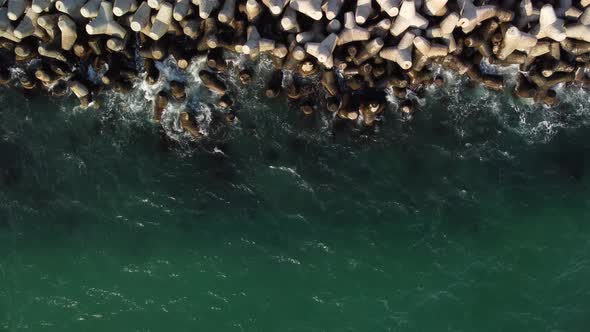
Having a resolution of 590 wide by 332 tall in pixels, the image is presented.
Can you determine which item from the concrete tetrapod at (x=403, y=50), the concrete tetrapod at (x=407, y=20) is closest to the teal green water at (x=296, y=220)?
the concrete tetrapod at (x=403, y=50)

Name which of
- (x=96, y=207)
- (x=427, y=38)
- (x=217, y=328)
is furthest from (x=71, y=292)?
(x=427, y=38)

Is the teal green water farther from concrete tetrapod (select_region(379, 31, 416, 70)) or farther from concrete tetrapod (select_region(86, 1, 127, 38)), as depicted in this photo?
concrete tetrapod (select_region(86, 1, 127, 38))

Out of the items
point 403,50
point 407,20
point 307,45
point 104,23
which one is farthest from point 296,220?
point 104,23

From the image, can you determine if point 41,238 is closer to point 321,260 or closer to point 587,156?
point 321,260

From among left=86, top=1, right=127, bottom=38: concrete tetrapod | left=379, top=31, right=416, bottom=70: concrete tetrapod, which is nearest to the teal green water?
left=379, top=31, right=416, bottom=70: concrete tetrapod

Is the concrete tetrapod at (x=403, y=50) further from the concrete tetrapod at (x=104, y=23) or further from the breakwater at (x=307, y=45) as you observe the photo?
the concrete tetrapod at (x=104, y=23)

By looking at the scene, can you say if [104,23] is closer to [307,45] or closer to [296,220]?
[307,45]
